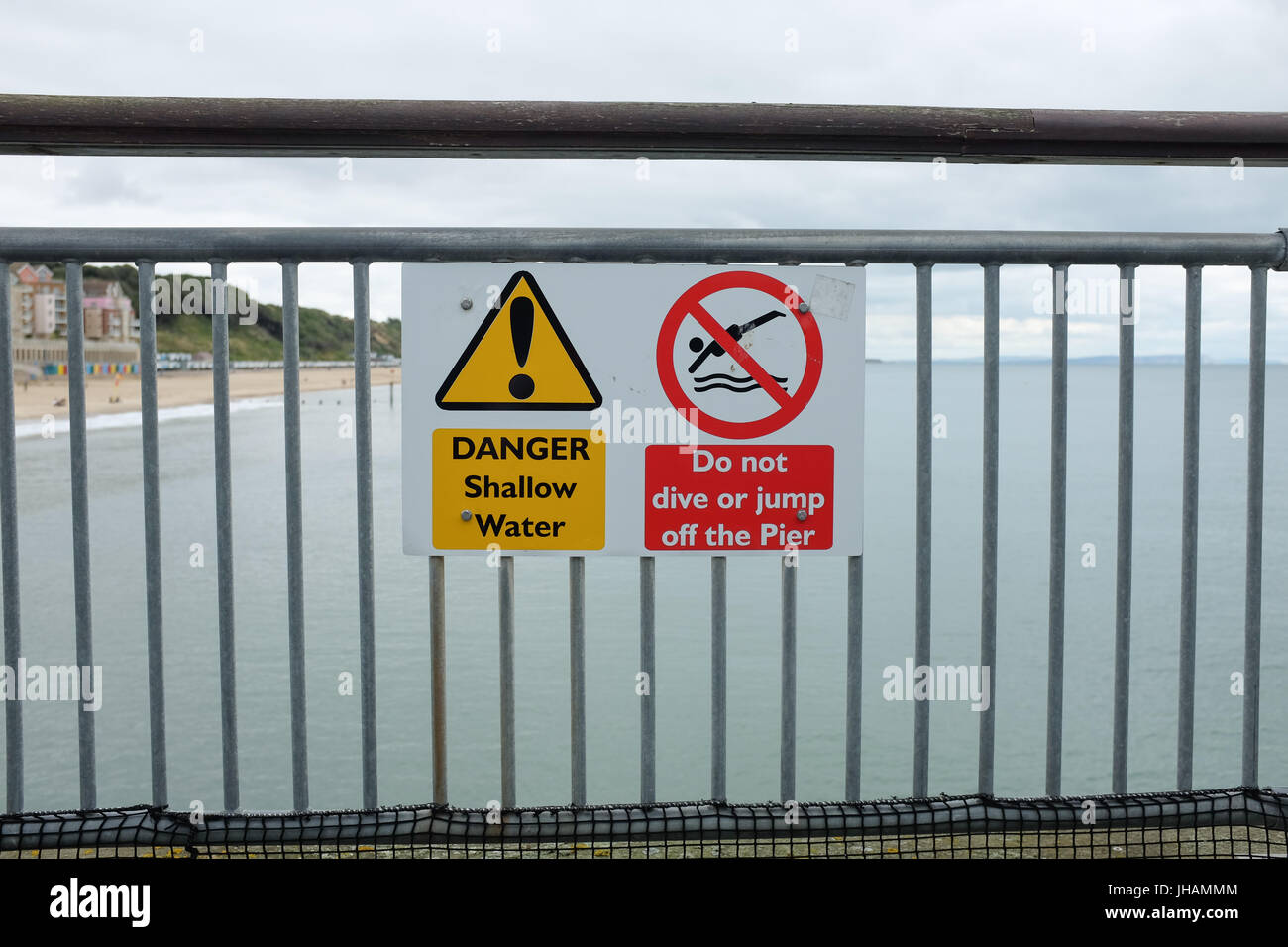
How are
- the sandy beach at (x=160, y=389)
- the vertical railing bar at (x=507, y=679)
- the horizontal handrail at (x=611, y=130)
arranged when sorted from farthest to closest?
the sandy beach at (x=160, y=389) → the vertical railing bar at (x=507, y=679) → the horizontal handrail at (x=611, y=130)

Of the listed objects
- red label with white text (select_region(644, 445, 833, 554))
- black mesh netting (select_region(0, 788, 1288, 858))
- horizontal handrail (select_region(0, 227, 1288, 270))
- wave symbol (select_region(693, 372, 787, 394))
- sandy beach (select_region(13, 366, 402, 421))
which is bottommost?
black mesh netting (select_region(0, 788, 1288, 858))

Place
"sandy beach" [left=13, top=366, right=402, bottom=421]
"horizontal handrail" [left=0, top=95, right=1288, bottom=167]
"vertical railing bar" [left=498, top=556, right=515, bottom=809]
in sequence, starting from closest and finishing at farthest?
"horizontal handrail" [left=0, top=95, right=1288, bottom=167] < "vertical railing bar" [left=498, top=556, right=515, bottom=809] < "sandy beach" [left=13, top=366, right=402, bottom=421]

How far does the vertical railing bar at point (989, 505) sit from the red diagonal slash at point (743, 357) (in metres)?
0.43

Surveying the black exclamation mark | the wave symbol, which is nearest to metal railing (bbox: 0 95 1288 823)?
the black exclamation mark

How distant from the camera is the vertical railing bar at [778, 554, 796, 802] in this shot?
80.1 inches

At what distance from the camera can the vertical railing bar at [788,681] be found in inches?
80.1

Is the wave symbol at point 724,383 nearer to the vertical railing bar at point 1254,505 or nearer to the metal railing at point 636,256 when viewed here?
the metal railing at point 636,256

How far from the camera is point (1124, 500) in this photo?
7.00 feet

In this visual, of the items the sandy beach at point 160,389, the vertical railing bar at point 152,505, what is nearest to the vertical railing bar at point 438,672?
the vertical railing bar at point 152,505

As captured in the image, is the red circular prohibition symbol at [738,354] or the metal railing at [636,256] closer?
the metal railing at [636,256]

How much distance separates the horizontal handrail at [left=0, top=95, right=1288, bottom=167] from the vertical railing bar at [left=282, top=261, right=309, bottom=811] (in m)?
0.30

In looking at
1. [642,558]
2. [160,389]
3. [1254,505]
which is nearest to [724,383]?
[642,558]

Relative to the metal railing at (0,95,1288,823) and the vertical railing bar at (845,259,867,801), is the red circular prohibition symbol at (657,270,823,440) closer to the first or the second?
the metal railing at (0,95,1288,823)
